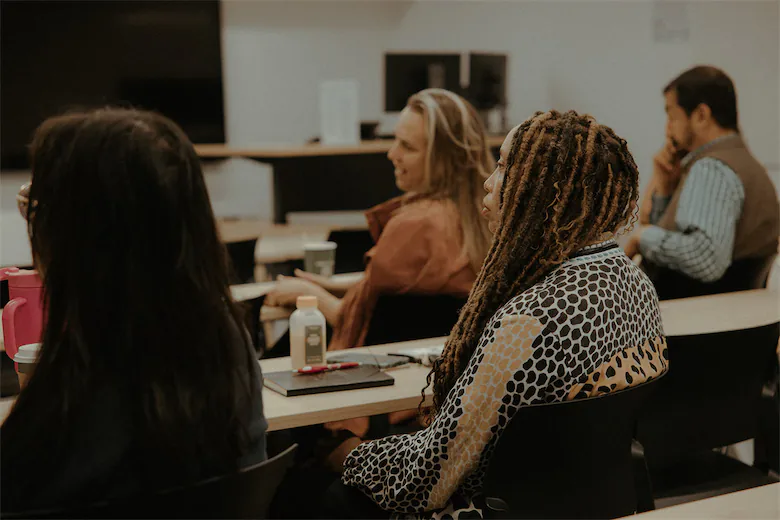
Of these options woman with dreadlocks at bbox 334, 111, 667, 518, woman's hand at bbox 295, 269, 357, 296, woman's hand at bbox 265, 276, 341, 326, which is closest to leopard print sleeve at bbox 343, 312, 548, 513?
woman with dreadlocks at bbox 334, 111, 667, 518

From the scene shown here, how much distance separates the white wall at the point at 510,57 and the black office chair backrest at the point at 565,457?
4968mm

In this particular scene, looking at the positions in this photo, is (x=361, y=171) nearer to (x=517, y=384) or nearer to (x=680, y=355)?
(x=680, y=355)

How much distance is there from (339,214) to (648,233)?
140 inches

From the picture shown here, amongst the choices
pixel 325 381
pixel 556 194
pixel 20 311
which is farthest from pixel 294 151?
pixel 556 194

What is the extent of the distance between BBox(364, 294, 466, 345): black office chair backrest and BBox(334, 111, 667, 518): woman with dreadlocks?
2.34 feet

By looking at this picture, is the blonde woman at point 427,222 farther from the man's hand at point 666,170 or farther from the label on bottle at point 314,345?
the man's hand at point 666,170

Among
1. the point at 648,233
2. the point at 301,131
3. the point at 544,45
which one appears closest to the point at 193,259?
the point at 648,233

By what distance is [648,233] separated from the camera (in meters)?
3.13

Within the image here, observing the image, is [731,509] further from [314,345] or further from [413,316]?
[413,316]

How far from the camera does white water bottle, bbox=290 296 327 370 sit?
1.98 metres

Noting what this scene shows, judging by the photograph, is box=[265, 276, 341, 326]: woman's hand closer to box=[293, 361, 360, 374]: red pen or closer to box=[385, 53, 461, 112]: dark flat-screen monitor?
box=[293, 361, 360, 374]: red pen

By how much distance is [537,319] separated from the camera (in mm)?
1381

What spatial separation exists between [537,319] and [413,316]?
1.04 metres

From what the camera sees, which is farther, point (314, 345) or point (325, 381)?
point (314, 345)
